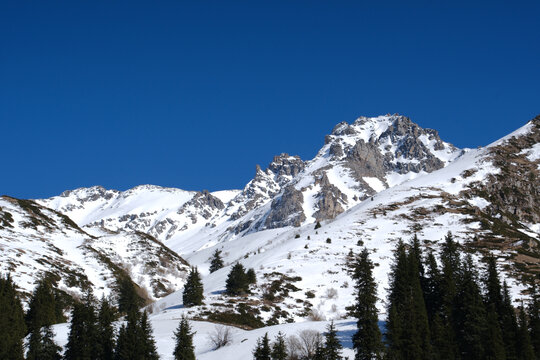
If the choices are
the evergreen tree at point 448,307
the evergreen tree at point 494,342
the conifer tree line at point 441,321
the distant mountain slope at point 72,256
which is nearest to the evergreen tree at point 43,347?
the conifer tree line at point 441,321

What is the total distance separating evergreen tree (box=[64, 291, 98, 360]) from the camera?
61.2m

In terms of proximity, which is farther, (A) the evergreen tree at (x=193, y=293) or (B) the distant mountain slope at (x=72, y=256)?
(B) the distant mountain slope at (x=72, y=256)

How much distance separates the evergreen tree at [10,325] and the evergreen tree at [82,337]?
17.6 ft

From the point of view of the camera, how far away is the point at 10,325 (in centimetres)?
6838

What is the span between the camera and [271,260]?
112750 millimetres

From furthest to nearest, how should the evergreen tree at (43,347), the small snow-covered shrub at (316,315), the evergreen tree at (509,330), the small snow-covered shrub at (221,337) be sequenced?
the small snow-covered shrub at (316,315) → the small snow-covered shrub at (221,337) → the evergreen tree at (43,347) → the evergreen tree at (509,330)

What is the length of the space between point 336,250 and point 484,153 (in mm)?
99551

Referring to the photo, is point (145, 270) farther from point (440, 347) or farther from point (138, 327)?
point (440, 347)

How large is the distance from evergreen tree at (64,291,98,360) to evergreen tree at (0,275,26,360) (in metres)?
5.37

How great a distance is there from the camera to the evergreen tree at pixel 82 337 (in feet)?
201

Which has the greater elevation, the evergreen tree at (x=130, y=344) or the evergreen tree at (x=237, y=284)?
the evergreen tree at (x=237, y=284)

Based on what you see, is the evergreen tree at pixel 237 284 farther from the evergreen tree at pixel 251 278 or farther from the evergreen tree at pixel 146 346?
the evergreen tree at pixel 146 346

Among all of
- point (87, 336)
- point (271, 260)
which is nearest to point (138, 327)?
point (87, 336)

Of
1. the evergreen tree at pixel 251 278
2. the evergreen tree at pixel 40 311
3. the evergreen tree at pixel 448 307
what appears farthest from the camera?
the evergreen tree at pixel 251 278
